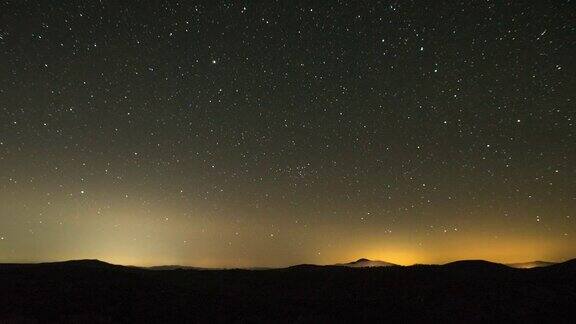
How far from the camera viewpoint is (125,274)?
27.8 metres

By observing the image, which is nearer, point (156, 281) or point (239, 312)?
point (239, 312)

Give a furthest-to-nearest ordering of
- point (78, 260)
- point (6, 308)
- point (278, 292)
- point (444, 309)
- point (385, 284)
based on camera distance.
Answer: point (78, 260) → point (385, 284) → point (278, 292) → point (444, 309) → point (6, 308)

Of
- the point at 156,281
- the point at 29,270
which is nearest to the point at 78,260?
the point at 29,270

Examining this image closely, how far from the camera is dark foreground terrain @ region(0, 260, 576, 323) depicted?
17453 mm

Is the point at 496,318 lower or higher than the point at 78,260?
lower

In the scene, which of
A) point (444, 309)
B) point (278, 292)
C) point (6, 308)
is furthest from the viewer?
point (278, 292)

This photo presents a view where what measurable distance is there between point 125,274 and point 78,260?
734 inches

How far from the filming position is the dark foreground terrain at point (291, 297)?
57.3ft

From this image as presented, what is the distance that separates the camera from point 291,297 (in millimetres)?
22141

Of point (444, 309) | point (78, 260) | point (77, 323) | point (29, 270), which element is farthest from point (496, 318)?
point (78, 260)

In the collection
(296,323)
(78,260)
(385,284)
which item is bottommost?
(296,323)

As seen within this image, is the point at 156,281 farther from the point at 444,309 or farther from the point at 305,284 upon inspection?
the point at 444,309

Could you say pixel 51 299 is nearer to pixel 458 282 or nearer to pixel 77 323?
pixel 77 323

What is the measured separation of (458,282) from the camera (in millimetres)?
25109
